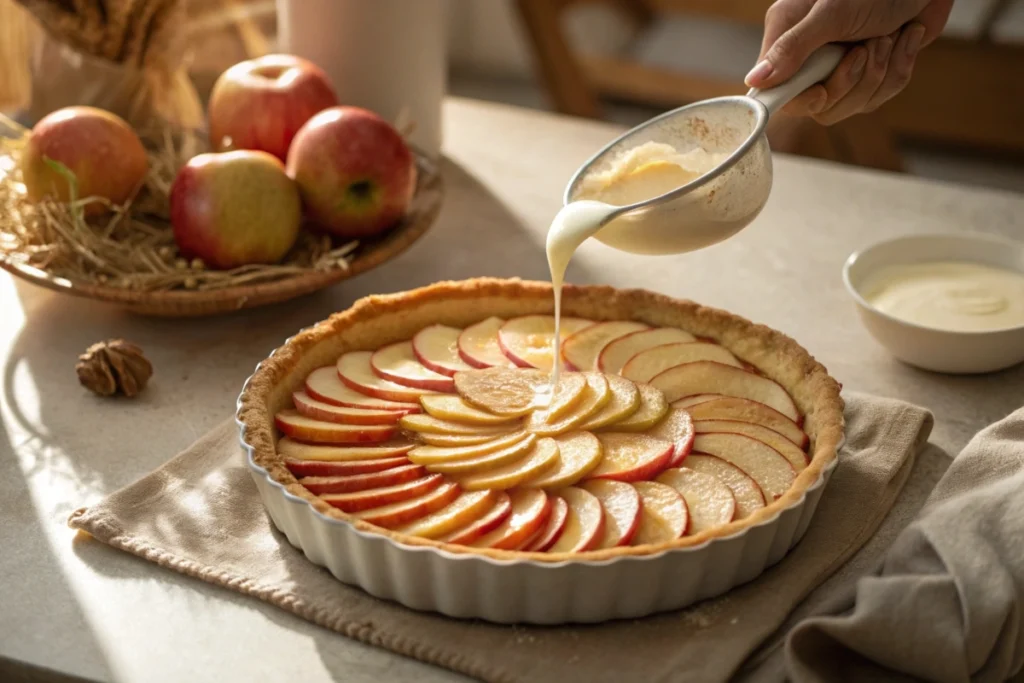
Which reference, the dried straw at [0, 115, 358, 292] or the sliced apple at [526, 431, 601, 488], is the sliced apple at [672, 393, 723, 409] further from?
the dried straw at [0, 115, 358, 292]

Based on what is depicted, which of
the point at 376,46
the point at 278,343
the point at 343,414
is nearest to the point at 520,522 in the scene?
the point at 343,414

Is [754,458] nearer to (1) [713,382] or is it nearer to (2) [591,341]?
(1) [713,382]

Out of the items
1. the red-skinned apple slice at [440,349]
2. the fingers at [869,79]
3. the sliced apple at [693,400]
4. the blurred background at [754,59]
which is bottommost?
the blurred background at [754,59]

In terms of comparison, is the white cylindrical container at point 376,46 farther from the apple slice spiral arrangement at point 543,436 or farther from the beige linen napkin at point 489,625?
the beige linen napkin at point 489,625

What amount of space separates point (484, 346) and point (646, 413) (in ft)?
1.11

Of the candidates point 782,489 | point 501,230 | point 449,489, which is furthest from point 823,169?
point 449,489

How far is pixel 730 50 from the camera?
17.4 feet

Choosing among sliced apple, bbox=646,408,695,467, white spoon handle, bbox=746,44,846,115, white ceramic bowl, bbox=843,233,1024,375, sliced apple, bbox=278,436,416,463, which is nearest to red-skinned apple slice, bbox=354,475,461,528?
sliced apple, bbox=278,436,416,463

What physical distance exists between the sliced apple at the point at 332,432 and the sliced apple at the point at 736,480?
1.47ft

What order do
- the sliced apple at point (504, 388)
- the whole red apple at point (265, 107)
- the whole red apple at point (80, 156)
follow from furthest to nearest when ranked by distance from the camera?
the whole red apple at point (265, 107)
the whole red apple at point (80, 156)
the sliced apple at point (504, 388)

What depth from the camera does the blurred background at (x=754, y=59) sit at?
4.38 metres

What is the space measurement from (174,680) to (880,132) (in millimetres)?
3638

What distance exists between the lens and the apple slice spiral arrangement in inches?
55.1

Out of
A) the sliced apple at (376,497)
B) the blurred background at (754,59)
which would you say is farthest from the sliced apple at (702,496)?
the blurred background at (754,59)
